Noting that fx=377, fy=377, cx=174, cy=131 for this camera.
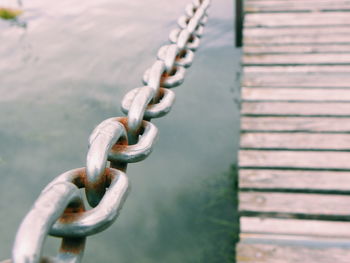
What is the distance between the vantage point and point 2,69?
5.57 metres

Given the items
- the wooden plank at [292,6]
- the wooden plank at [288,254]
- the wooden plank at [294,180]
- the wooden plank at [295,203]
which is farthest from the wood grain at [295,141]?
the wooden plank at [292,6]

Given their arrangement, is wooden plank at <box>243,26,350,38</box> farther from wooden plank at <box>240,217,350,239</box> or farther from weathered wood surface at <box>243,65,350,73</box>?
wooden plank at <box>240,217,350,239</box>

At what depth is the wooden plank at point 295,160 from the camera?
6.01 feet

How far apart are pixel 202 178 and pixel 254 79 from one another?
1.75m

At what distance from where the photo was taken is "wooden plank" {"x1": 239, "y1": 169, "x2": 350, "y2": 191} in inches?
68.3

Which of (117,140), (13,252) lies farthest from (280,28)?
(13,252)

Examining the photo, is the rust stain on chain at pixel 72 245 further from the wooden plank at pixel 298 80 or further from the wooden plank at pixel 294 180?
the wooden plank at pixel 298 80

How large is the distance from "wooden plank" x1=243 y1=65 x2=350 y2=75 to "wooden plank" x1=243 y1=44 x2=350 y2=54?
189 mm

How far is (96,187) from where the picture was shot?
2.58ft

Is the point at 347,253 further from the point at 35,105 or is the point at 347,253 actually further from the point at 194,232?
the point at 35,105

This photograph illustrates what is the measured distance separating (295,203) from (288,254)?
10.6 inches

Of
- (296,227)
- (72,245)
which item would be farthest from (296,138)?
(72,245)

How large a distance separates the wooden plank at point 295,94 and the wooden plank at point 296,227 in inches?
34.5

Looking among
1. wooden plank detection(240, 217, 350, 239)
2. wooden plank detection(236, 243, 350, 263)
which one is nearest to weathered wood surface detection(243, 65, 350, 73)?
wooden plank detection(240, 217, 350, 239)
